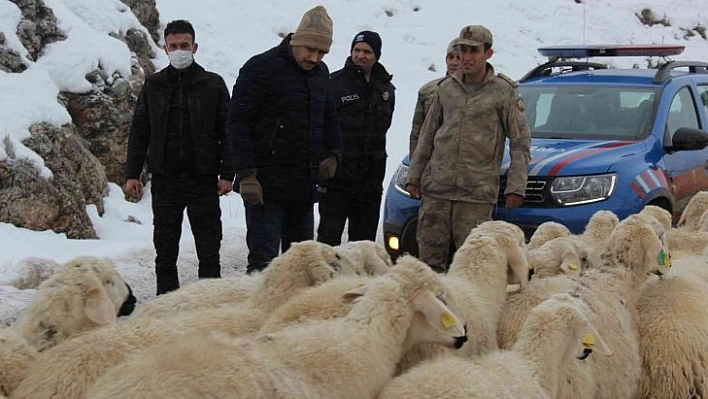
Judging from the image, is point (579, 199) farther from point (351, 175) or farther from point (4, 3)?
point (4, 3)

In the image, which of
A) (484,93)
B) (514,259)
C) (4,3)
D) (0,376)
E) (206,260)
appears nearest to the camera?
(0,376)

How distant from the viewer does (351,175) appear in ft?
25.4

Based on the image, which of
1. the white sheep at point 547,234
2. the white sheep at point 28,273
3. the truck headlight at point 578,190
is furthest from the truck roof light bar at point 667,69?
the white sheep at point 28,273

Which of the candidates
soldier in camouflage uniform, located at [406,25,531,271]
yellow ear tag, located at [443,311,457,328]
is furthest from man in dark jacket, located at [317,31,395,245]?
yellow ear tag, located at [443,311,457,328]

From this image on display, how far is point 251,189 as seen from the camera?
20.7 feet

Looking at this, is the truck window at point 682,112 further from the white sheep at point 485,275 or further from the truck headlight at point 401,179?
the white sheep at point 485,275

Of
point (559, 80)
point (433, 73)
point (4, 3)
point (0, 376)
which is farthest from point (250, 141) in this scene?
point (433, 73)

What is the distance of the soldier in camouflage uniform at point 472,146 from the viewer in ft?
22.1

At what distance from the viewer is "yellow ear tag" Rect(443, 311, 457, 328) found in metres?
4.39

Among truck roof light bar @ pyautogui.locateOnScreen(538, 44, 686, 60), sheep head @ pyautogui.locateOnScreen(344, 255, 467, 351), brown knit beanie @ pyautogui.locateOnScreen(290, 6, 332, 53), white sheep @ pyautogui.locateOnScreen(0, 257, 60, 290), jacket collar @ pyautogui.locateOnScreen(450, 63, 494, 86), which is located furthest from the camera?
truck roof light bar @ pyautogui.locateOnScreen(538, 44, 686, 60)

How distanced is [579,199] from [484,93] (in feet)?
5.34

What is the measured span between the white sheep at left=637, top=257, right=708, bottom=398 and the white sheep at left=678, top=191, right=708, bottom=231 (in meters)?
2.67

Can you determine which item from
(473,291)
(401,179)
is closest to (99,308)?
(473,291)

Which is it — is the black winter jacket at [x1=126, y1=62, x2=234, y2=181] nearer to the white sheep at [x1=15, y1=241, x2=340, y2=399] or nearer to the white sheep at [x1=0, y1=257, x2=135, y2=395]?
the white sheep at [x1=15, y1=241, x2=340, y2=399]
